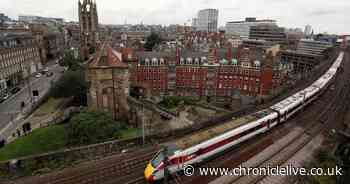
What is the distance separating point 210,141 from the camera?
898 inches

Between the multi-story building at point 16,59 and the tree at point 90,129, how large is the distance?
153 ft

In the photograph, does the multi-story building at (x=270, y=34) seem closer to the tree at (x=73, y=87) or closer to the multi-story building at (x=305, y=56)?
the multi-story building at (x=305, y=56)

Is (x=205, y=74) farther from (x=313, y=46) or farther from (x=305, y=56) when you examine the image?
(x=313, y=46)

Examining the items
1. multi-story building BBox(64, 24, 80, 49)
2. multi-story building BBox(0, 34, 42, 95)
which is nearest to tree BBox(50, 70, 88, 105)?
multi-story building BBox(0, 34, 42, 95)

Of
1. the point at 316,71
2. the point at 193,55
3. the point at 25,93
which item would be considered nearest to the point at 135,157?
the point at 193,55

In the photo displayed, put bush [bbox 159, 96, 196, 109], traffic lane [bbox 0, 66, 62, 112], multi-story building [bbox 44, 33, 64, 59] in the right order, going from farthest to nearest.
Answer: multi-story building [bbox 44, 33, 64, 59] → bush [bbox 159, 96, 196, 109] → traffic lane [bbox 0, 66, 62, 112]

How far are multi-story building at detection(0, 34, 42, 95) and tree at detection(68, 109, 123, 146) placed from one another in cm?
4667

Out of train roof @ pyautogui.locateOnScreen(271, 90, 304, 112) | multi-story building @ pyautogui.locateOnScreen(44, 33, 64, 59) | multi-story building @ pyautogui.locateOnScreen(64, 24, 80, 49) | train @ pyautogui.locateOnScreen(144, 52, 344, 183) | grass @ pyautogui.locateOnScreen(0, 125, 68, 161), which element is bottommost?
grass @ pyautogui.locateOnScreen(0, 125, 68, 161)

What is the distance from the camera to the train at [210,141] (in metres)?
19.8

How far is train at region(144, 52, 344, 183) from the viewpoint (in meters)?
19.8

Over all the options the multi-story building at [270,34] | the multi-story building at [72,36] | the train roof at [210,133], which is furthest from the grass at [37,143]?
the multi-story building at [270,34]

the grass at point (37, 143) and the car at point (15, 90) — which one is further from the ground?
the car at point (15, 90)

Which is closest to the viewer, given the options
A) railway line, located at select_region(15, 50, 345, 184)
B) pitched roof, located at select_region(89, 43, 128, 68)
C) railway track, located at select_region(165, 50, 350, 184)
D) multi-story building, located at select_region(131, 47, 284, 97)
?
railway line, located at select_region(15, 50, 345, 184)

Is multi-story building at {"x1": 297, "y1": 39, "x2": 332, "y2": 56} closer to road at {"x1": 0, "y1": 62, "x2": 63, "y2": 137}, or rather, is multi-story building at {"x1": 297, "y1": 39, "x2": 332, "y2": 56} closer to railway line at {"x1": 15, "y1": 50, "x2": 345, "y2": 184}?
railway line at {"x1": 15, "y1": 50, "x2": 345, "y2": 184}
